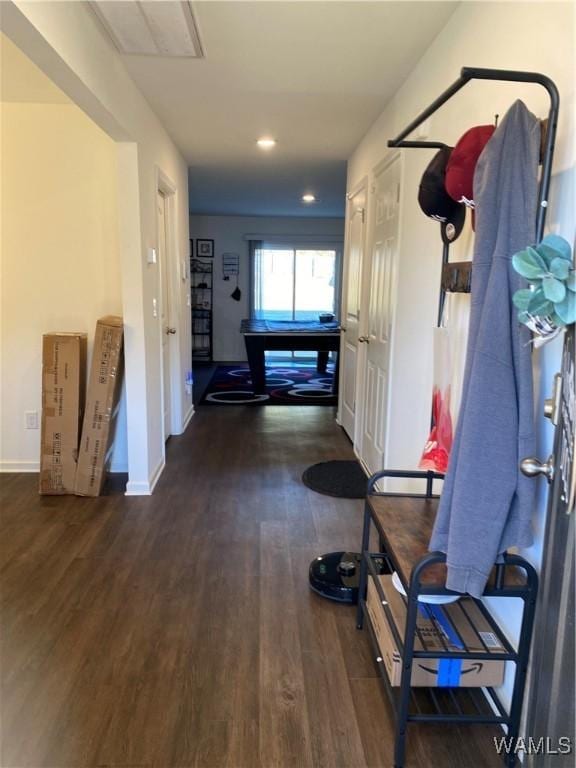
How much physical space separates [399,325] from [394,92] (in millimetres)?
1291

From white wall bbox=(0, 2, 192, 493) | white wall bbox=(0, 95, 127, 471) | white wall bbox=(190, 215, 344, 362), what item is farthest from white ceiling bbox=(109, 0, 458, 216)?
white wall bbox=(190, 215, 344, 362)

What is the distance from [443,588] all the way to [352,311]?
10.9 ft

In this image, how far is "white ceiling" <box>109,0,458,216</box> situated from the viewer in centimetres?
204

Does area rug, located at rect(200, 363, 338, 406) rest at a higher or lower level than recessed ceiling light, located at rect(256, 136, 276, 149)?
lower

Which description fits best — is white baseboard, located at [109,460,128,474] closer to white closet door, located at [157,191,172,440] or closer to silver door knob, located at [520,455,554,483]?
white closet door, located at [157,191,172,440]

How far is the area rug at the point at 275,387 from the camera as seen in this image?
585cm

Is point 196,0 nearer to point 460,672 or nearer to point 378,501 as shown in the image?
point 378,501

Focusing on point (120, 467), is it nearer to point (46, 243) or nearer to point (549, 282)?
point (46, 243)

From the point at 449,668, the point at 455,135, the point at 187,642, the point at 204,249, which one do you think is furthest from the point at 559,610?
the point at 204,249

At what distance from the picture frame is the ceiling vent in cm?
635

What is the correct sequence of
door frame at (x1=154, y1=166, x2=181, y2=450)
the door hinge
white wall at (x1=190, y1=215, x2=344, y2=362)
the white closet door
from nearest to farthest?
the door hinge
the white closet door
door frame at (x1=154, y1=166, x2=181, y2=450)
white wall at (x1=190, y1=215, x2=344, y2=362)

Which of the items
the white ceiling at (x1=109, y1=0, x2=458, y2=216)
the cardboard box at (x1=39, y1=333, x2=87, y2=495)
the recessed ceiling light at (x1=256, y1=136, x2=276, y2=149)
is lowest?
the cardboard box at (x1=39, y1=333, x2=87, y2=495)

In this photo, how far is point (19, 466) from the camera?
3482 mm

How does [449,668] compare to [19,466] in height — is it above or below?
above
